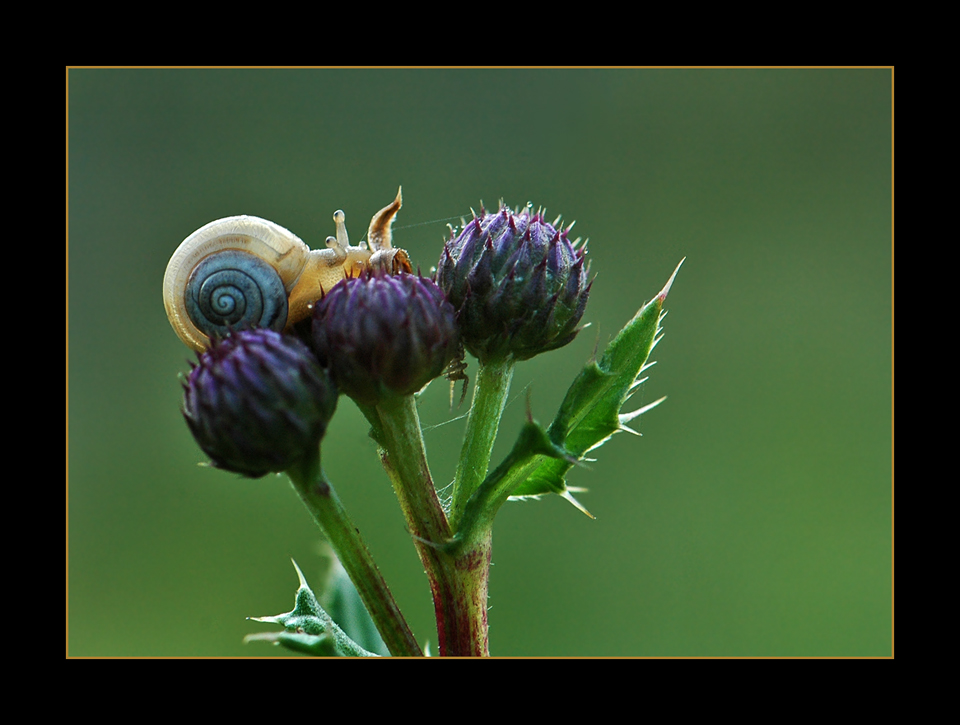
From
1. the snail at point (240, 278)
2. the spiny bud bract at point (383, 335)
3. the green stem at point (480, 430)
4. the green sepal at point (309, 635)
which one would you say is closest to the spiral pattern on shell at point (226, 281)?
the snail at point (240, 278)

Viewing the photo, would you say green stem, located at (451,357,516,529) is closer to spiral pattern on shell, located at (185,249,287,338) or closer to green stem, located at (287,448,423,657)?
green stem, located at (287,448,423,657)

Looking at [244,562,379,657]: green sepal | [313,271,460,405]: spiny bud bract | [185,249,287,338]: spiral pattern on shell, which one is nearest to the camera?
[244,562,379,657]: green sepal

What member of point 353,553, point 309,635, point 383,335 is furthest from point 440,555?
point 383,335

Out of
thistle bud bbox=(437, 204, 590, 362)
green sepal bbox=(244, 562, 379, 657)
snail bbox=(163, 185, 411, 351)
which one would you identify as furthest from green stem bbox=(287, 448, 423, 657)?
thistle bud bbox=(437, 204, 590, 362)

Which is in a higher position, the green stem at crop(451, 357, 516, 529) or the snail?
the snail

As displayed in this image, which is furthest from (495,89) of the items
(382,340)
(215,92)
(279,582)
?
(382,340)

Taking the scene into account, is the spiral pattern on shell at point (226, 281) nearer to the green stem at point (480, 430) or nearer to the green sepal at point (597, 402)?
the green stem at point (480, 430)

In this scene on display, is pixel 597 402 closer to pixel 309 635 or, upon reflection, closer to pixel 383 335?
pixel 383 335
